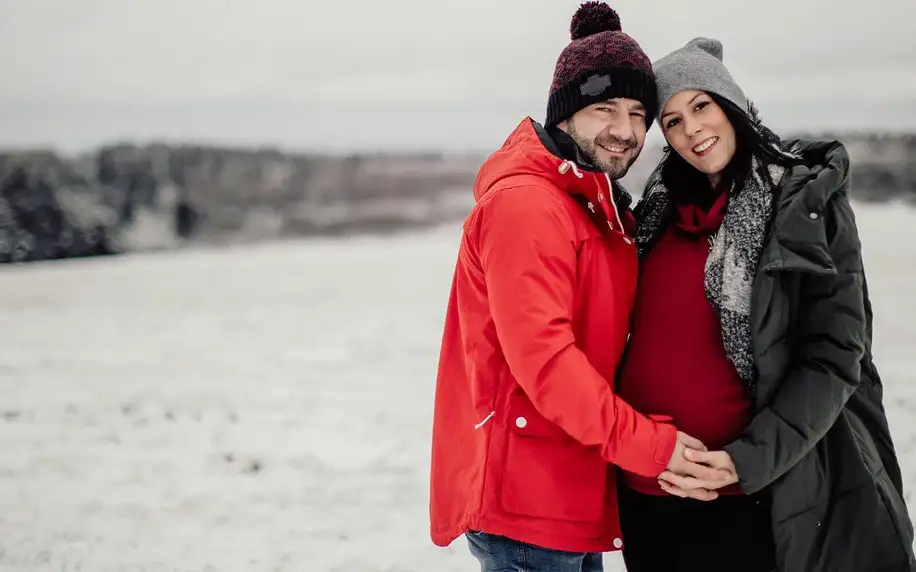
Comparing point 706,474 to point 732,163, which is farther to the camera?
point 732,163

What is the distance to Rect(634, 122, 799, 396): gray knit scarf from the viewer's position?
1.60 metres

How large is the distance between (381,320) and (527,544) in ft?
19.3

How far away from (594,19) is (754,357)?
Result: 93 cm

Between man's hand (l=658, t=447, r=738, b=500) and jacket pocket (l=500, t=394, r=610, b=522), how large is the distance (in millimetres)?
210

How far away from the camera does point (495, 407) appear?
1.64m

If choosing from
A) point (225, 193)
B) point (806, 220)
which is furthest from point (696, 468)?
point (225, 193)

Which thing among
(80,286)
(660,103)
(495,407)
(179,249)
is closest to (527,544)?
(495,407)

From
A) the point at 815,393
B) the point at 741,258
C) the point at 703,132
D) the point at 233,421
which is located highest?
the point at 703,132

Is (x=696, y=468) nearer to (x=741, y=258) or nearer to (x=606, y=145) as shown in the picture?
(x=741, y=258)

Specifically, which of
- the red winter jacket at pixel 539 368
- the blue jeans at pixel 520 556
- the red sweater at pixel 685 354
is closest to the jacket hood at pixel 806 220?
the red sweater at pixel 685 354

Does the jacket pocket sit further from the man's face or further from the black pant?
the man's face

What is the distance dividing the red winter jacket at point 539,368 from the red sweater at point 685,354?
0.07m

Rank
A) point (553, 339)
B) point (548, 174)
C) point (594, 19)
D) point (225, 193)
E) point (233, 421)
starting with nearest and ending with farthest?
point (553, 339), point (548, 174), point (594, 19), point (233, 421), point (225, 193)

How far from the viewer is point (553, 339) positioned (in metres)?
1.49
